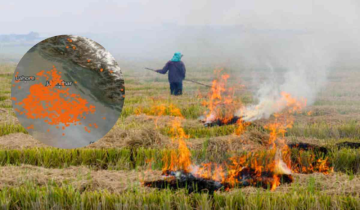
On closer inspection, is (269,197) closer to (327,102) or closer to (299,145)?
(299,145)

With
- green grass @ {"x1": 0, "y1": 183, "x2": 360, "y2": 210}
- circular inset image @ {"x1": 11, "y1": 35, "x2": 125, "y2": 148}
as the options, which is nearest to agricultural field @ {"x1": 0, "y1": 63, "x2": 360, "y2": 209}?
green grass @ {"x1": 0, "y1": 183, "x2": 360, "y2": 210}

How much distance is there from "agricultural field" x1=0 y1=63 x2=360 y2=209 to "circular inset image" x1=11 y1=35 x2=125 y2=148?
1.79 feet

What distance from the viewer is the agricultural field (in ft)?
13.0

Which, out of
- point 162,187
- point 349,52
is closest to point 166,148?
point 162,187

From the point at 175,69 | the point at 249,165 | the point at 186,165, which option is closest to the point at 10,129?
the point at 186,165

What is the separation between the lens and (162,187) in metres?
4.52

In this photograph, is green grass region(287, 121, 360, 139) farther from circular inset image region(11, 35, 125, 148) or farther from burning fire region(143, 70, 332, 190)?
circular inset image region(11, 35, 125, 148)

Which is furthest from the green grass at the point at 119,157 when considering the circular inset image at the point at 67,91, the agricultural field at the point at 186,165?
the circular inset image at the point at 67,91

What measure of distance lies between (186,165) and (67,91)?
1.76 m

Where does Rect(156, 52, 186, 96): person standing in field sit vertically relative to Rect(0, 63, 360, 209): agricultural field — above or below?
above

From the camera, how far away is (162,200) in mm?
3916

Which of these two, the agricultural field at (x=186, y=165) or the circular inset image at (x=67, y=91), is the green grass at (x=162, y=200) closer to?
the agricultural field at (x=186, y=165)

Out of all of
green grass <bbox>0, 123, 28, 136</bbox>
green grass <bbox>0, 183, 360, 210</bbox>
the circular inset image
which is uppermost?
the circular inset image

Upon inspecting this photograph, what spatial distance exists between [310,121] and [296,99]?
2562mm
